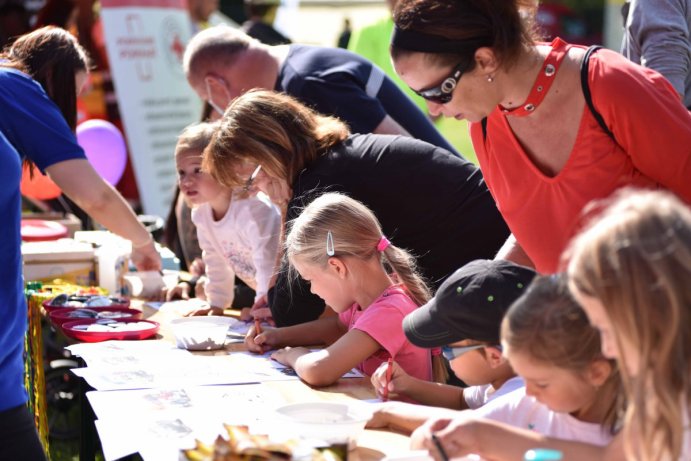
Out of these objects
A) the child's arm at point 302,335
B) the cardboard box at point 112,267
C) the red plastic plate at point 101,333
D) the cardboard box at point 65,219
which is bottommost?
the cardboard box at point 65,219

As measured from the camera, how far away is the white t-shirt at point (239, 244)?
360 centimetres

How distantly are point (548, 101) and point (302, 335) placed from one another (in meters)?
1.21

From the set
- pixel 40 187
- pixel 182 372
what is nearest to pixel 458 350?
pixel 182 372

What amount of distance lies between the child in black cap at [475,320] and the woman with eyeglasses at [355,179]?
2.86 ft

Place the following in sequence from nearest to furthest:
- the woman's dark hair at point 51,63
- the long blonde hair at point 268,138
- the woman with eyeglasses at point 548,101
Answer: the woman with eyeglasses at point 548,101, the long blonde hair at point 268,138, the woman's dark hair at point 51,63

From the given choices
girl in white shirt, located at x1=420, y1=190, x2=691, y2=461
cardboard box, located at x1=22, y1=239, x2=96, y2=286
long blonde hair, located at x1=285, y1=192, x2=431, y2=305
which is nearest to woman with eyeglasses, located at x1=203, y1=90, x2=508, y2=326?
long blonde hair, located at x1=285, y1=192, x2=431, y2=305

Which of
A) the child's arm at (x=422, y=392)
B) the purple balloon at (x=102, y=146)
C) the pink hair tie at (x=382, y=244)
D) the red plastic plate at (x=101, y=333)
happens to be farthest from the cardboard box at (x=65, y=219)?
the child's arm at (x=422, y=392)

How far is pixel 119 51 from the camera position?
7.55 metres

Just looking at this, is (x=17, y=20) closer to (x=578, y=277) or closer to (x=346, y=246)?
(x=346, y=246)

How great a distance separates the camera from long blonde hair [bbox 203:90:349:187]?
2895mm

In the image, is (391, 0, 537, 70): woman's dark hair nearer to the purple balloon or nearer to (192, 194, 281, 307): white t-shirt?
(192, 194, 281, 307): white t-shirt

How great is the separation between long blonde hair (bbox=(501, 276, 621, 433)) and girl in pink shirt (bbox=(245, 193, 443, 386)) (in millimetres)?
899

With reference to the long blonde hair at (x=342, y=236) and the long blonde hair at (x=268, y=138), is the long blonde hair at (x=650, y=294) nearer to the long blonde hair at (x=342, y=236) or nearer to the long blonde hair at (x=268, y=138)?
the long blonde hair at (x=342, y=236)

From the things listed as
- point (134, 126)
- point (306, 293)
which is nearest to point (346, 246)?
point (306, 293)
